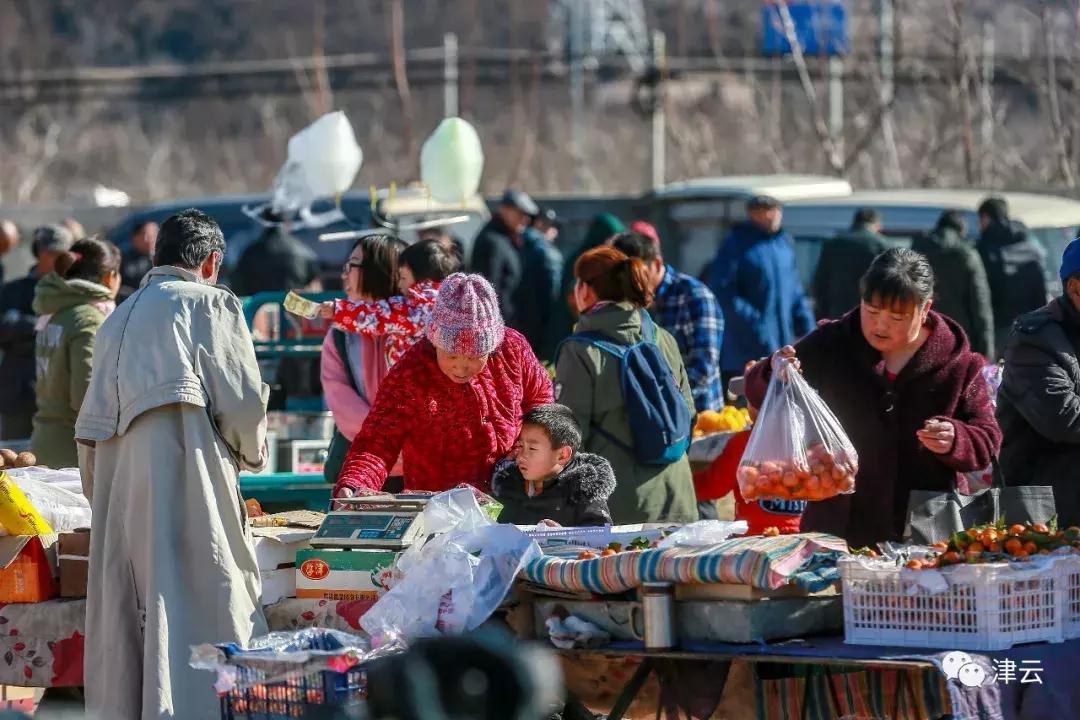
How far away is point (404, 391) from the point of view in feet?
20.0

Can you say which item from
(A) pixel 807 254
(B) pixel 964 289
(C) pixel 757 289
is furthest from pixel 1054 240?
(C) pixel 757 289

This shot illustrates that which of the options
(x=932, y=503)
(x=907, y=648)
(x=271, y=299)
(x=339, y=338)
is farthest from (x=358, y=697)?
(x=271, y=299)

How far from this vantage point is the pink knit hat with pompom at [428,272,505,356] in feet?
19.6

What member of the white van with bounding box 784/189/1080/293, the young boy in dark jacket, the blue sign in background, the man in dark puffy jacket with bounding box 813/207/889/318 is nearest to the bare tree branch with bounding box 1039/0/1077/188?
the blue sign in background

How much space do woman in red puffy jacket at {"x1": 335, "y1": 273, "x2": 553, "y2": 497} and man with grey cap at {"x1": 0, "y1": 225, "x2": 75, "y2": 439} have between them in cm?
419

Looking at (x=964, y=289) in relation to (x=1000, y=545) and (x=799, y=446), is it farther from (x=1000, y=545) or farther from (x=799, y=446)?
(x=1000, y=545)

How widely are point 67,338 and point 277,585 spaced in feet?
8.82

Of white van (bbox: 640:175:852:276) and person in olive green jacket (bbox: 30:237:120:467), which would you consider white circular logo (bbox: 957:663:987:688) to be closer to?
person in olive green jacket (bbox: 30:237:120:467)

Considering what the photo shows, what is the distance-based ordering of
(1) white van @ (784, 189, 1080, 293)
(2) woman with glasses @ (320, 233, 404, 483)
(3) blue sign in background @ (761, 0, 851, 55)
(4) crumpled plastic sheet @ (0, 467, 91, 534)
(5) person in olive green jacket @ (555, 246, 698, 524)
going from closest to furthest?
(4) crumpled plastic sheet @ (0, 467, 91, 534), (5) person in olive green jacket @ (555, 246, 698, 524), (2) woman with glasses @ (320, 233, 404, 483), (1) white van @ (784, 189, 1080, 293), (3) blue sign in background @ (761, 0, 851, 55)

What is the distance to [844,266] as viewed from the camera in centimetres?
1259

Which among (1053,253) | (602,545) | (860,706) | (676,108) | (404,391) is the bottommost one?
(860,706)

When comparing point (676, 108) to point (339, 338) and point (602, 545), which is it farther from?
point (602, 545)

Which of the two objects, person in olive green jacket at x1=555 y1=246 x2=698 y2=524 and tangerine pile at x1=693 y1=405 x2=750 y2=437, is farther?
tangerine pile at x1=693 y1=405 x2=750 y2=437

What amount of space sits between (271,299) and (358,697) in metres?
5.48
